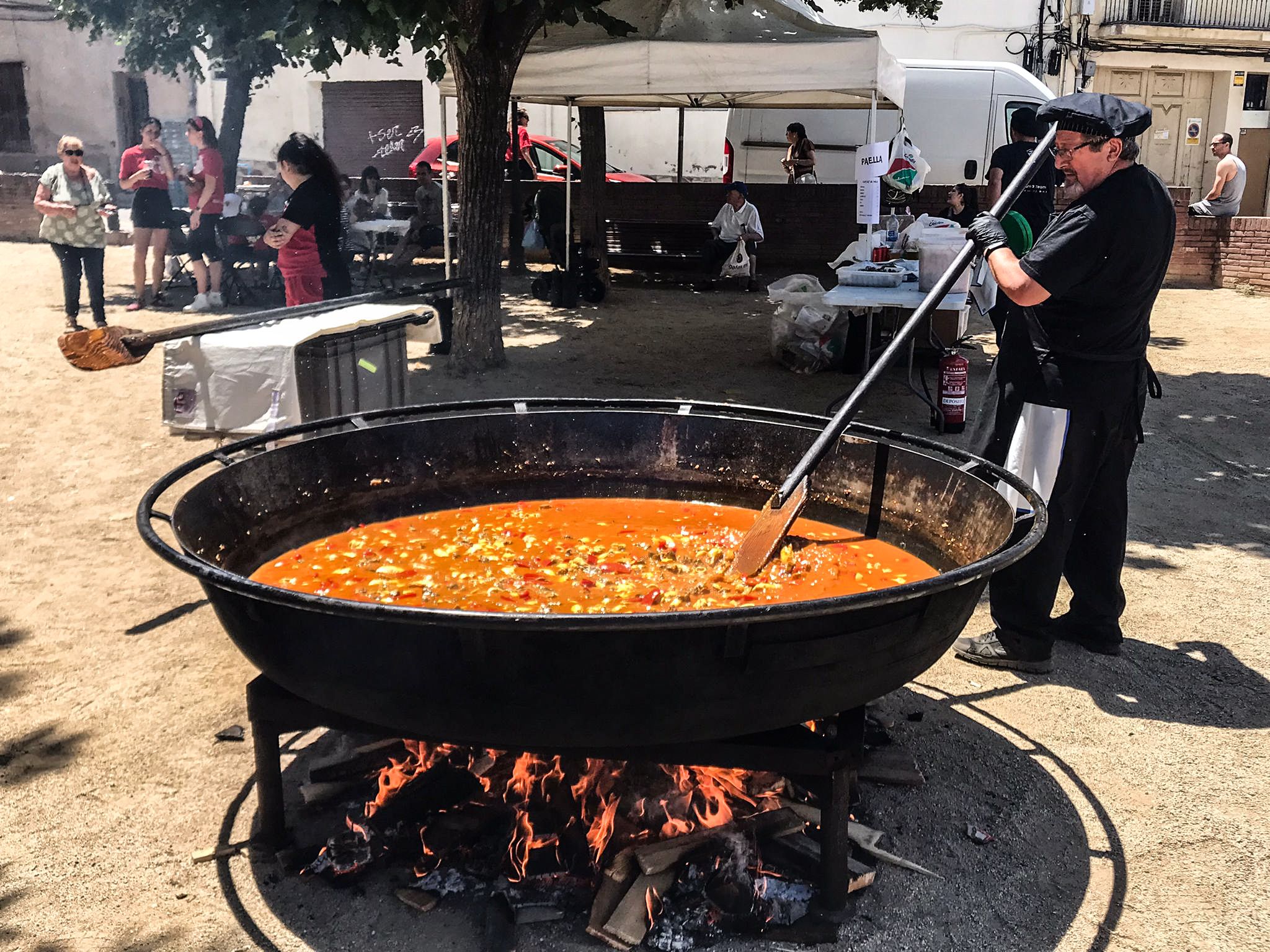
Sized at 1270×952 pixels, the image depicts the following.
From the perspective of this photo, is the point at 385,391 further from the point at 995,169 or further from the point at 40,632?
the point at 995,169

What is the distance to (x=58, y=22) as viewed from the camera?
29.3m

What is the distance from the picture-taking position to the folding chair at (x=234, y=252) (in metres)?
13.4

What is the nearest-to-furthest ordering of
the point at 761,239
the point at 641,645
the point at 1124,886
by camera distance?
1. the point at 641,645
2. the point at 1124,886
3. the point at 761,239

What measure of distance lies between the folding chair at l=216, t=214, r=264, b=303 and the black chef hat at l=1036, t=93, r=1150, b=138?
1125 cm

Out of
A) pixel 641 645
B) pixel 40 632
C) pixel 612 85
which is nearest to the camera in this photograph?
pixel 641 645

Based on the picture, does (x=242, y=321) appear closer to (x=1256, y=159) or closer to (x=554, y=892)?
(x=554, y=892)

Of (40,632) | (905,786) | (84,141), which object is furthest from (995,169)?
(84,141)

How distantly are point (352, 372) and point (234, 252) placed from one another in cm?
867

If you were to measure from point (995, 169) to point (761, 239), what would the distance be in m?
6.54

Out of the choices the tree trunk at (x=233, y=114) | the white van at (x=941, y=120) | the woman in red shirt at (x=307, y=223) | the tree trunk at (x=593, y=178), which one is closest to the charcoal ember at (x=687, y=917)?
the woman in red shirt at (x=307, y=223)

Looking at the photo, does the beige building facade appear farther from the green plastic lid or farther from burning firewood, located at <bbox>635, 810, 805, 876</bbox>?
burning firewood, located at <bbox>635, 810, 805, 876</bbox>

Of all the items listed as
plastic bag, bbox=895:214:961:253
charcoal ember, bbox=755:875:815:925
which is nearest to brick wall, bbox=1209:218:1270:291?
plastic bag, bbox=895:214:961:253

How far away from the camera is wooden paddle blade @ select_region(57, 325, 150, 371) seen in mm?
4176

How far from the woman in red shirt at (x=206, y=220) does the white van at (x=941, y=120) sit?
8873mm
